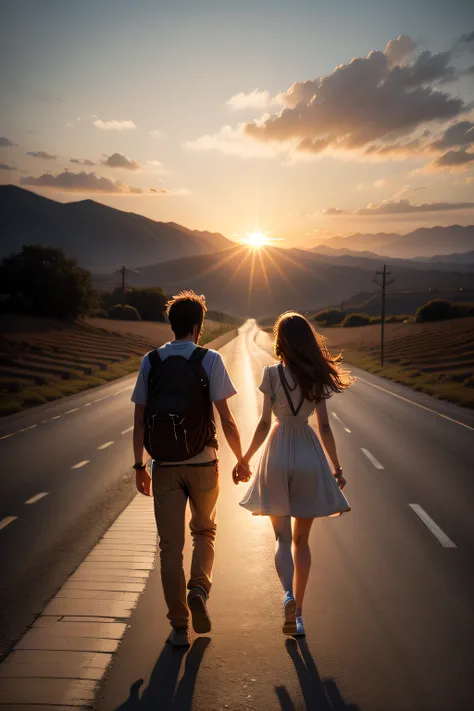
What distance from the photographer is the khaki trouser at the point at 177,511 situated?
5035 millimetres

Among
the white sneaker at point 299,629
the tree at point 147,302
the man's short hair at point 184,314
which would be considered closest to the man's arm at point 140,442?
the man's short hair at point 184,314

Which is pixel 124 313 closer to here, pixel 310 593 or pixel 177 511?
pixel 310 593

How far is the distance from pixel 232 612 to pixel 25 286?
230 ft

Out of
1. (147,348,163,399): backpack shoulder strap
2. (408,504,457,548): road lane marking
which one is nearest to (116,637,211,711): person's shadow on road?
(147,348,163,399): backpack shoulder strap

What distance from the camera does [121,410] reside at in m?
23.1

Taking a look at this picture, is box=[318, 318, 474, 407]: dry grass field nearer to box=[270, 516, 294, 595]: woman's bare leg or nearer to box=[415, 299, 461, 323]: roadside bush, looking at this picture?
box=[415, 299, 461, 323]: roadside bush

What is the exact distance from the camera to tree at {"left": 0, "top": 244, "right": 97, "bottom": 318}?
233 ft

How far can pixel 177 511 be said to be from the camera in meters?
5.08

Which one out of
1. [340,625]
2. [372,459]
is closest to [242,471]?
[340,625]

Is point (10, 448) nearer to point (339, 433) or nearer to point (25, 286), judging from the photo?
point (339, 433)

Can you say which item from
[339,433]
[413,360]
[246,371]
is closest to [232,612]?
[339,433]

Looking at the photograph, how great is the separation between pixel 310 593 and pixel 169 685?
81.9 inches

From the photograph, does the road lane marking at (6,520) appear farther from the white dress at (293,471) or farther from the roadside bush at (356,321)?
the roadside bush at (356,321)

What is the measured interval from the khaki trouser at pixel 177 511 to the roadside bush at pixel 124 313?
94803 millimetres
